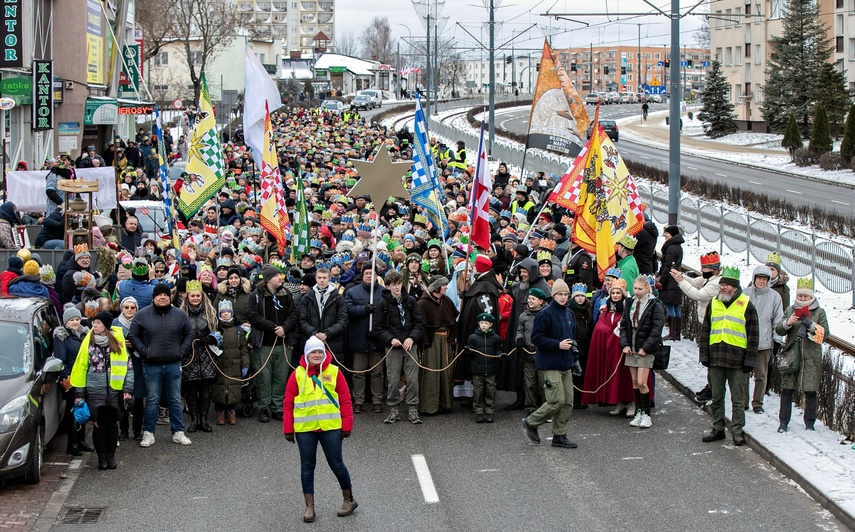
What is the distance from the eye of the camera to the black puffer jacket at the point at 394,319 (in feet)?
41.3

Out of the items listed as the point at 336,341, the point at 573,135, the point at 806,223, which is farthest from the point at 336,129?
the point at 336,341

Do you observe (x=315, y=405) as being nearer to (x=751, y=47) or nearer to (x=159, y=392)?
(x=159, y=392)

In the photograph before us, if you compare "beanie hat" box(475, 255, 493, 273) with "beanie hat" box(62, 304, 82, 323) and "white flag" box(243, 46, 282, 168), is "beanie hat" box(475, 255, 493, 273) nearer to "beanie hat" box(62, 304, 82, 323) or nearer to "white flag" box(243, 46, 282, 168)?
"beanie hat" box(62, 304, 82, 323)

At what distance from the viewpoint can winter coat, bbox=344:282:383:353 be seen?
12867mm

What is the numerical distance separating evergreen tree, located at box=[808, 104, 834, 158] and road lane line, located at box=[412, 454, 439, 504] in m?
39.3

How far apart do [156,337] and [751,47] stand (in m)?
72.2

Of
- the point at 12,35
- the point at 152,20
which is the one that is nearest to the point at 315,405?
the point at 12,35

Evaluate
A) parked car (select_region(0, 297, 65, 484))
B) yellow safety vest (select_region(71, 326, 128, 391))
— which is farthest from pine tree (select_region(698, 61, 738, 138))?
yellow safety vest (select_region(71, 326, 128, 391))

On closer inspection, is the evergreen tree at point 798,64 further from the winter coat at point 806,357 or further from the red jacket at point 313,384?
the red jacket at point 313,384

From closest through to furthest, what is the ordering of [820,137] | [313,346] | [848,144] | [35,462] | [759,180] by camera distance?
1. [313,346]
2. [35,462]
3. [759,180]
4. [848,144]
5. [820,137]

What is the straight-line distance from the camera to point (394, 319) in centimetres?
1262

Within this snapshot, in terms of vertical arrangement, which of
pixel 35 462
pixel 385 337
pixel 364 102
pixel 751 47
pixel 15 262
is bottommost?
pixel 35 462

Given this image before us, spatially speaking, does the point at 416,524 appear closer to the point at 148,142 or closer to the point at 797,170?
the point at 148,142

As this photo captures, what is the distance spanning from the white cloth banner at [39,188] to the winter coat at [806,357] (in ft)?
43.7
